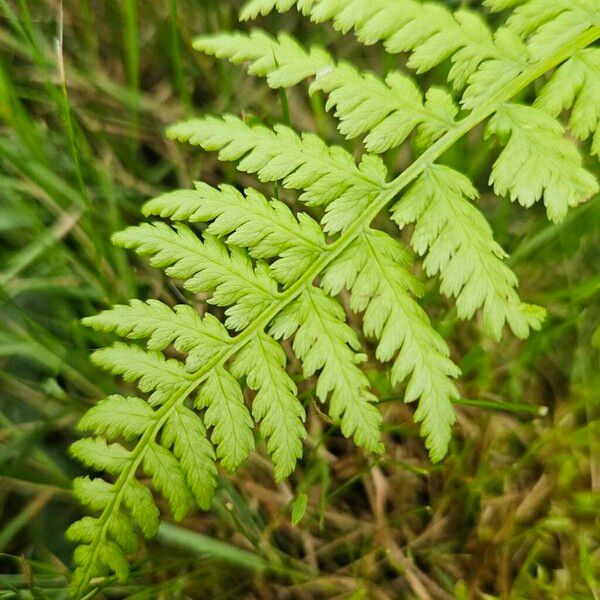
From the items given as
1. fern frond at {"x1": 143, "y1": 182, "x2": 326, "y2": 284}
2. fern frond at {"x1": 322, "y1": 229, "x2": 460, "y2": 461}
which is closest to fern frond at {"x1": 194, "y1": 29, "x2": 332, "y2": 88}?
fern frond at {"x1": 143, "y1": 182, "x2": 326, "y2": 284}

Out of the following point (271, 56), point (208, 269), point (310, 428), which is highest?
point (271, 56)

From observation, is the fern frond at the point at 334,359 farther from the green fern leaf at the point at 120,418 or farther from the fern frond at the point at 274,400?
the green fern leaf at the point at 120,418

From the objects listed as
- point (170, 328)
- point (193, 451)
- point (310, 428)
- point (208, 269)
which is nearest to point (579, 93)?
point (208, 269)

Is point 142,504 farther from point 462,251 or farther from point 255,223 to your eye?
point 462,251

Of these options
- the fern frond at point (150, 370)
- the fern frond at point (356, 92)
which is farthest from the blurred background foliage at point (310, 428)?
the fern frond at point (150, 370)

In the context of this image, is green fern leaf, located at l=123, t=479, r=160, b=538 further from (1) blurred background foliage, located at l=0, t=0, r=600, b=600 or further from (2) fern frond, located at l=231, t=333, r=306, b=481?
(1) blurred background foliage, located at l=0, t=0, r=600, b=600

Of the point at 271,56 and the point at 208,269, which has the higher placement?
the point at 271,56
